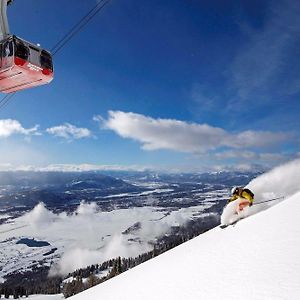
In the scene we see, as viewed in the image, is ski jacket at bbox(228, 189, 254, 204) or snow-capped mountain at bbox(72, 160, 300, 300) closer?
snow-capped mountain at bbox(72, 160, 300, 300)

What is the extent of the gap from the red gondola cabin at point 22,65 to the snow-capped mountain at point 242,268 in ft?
27.9

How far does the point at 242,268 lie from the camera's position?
6910mm

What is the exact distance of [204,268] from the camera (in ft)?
25.9

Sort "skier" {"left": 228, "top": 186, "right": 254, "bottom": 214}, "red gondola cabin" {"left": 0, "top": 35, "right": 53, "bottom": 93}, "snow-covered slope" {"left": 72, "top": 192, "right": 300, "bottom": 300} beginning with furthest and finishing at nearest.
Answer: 1. "skier" {"left": 228, "top": 186, "right": 254, "bottom": 214}
2. "red gondola cabin" {"left": 0, "top": 35, "right": 53, "bottom": 93}
3. "snow-covered slope" {"left": 72, "top": 192, "right": 300, "bottom": 300}

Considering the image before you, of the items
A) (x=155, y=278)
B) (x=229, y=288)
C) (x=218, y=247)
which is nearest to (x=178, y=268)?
(x=155, y=278)

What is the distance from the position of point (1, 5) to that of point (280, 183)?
14.6m

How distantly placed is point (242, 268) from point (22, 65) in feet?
33.8

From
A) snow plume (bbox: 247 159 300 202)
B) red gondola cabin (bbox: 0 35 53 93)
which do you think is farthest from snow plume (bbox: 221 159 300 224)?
red gondola cabin (bbox: 0 35 53 93)

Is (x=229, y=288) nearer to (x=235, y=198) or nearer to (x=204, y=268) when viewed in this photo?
(x=204, y=268)

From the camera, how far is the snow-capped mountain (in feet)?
18.5

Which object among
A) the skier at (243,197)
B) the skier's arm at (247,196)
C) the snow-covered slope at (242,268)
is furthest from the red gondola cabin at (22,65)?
the skier's arm at (247,196)

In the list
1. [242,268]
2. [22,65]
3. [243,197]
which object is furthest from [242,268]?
[22,65]

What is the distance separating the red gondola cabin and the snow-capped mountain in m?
8.50

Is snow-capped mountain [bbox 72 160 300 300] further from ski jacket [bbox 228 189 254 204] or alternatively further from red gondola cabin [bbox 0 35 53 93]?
red gondola cabin [bbox 0 35 53 93]
